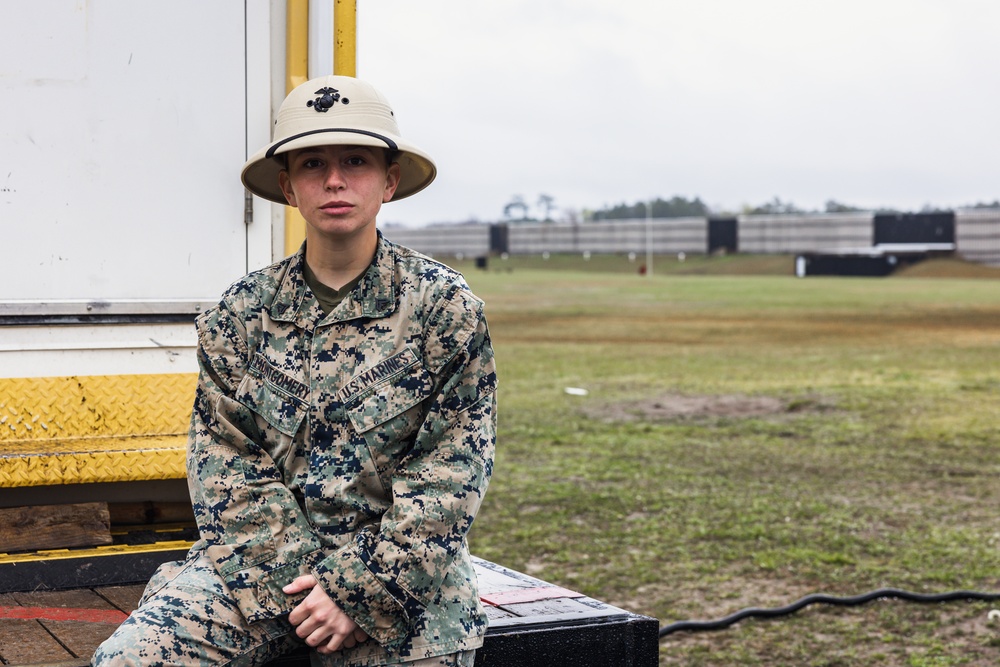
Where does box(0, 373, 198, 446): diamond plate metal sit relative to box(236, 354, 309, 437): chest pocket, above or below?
below

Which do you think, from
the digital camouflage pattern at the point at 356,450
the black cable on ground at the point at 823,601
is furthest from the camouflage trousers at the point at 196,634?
the black cable on ground at the point at 823,601

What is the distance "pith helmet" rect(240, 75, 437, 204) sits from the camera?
2480 millimetres

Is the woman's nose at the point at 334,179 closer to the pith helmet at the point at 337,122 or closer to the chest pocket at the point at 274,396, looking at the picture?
the pith helmet at the point at 337,122

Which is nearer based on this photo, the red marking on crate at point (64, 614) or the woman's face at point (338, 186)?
the woman's face at point (338, 186)

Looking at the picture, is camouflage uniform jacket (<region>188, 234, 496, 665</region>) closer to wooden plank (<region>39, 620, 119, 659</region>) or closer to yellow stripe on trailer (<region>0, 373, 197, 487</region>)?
wooden plank (<region>39, 620, 119, 659</region>)

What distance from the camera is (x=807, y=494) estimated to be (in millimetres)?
7453

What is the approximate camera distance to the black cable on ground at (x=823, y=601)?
5031 millimetres

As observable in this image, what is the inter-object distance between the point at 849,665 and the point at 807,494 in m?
2.91

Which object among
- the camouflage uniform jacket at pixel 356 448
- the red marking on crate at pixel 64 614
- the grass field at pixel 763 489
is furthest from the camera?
the grass field at pixel 763 489

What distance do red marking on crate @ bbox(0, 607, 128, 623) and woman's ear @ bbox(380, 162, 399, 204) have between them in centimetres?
119

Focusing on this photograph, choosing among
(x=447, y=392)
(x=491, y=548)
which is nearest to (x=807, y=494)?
(x=491, y=548)

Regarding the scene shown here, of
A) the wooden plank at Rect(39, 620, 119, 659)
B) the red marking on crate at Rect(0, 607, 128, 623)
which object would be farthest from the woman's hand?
the red marking on crate at Rect(0, 607, 128, 623)

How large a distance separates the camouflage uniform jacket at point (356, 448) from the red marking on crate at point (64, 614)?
2.14 feet

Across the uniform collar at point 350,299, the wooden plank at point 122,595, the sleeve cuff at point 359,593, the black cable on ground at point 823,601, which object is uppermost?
the uniform collar at point 350,299
